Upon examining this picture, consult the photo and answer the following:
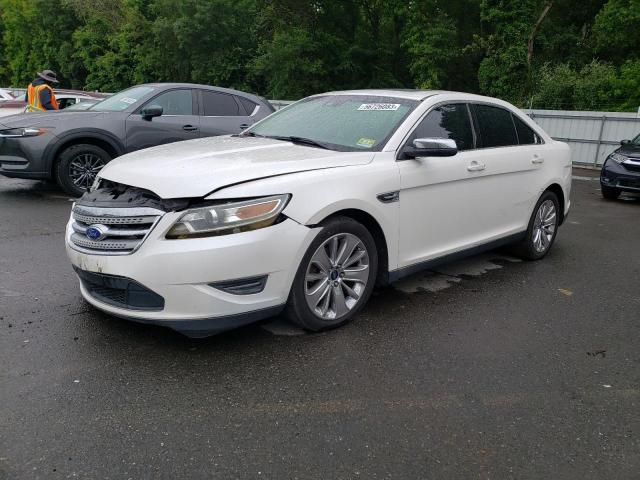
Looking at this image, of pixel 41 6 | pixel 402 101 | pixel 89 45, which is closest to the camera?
pixel 402 101

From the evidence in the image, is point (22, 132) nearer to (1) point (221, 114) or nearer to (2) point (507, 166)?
(1) point (221, 114)

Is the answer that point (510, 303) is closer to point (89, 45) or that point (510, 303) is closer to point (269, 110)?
point (269, 110)

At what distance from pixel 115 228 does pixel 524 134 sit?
158 inches

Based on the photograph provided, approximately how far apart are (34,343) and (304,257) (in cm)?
173

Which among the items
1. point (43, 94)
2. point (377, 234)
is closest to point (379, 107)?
point (377, 234)

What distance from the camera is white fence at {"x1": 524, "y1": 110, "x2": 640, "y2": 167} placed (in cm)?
1573

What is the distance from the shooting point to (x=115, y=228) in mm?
3344

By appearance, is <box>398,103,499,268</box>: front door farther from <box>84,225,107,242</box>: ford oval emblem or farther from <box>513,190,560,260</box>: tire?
<box>84,225,107,242</box>: ford oval emblem

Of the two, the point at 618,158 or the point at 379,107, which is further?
the point at 618,158

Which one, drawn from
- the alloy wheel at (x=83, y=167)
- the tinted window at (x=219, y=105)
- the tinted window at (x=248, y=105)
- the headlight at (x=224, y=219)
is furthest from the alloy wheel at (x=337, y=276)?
the tinted window at (x=248, y=105)

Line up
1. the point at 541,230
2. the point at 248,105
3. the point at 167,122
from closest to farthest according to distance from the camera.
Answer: the point at 541,230, the point at 167,122, the point at 248,105

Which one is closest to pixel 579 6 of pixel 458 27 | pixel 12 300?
pixel 458 27

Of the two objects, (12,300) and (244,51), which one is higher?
(244,51)

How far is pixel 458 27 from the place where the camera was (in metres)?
31.2
